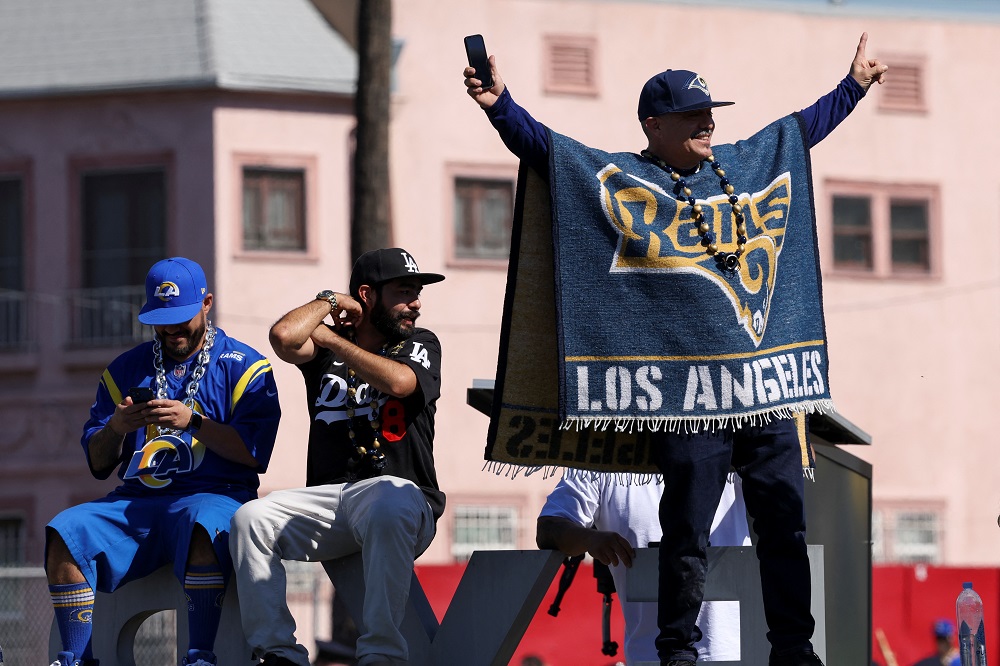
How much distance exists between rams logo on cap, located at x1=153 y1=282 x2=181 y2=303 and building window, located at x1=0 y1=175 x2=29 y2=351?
609 inches

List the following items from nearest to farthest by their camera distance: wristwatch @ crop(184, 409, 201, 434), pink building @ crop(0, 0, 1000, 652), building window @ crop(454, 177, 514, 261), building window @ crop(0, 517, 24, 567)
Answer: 1. wristwatch @ crop(184, 409, 201, 434)
2. building window @ crop(0, 517, 24, 567)
3. pink building @ crop(0, 0, 1000, 652)
4. building window @ crop(454, 177, 514, 261)

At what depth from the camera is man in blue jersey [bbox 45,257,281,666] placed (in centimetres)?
599

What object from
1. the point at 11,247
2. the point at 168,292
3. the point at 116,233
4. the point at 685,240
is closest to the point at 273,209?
the point at 116,233

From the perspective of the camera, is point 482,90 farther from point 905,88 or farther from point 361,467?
point 905,88

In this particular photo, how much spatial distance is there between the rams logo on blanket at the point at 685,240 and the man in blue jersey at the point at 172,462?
5.12 feet

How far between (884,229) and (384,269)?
1813 centimetres

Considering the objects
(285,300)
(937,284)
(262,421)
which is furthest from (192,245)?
(262,421)

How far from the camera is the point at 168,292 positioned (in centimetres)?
634

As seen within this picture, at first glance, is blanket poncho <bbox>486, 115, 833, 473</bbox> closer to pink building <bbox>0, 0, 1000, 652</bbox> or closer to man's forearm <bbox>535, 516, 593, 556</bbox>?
man's forearm <bbox>535, 516, 593, 556</bbox>

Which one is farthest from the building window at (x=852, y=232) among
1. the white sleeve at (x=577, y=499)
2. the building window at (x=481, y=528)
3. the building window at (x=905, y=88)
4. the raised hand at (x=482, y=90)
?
the raised hand at (x=482, y=90)

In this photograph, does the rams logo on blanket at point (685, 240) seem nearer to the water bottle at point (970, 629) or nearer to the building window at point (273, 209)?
the water bottle at point (970, 629)

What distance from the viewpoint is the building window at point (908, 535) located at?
22562 mm

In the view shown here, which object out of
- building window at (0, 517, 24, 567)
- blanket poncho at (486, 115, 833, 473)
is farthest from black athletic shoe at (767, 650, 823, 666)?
building window at (0, 517, 24, 567)

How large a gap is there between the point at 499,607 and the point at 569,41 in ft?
56.6
